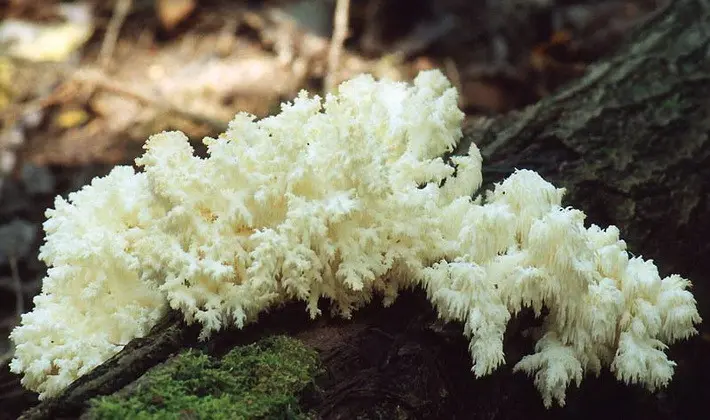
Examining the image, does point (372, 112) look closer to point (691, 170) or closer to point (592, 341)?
point (592, 341)

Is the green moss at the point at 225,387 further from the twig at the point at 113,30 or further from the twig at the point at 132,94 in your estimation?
the twig at the point at 113,30

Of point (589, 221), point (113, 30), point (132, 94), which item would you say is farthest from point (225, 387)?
point (113, 30)

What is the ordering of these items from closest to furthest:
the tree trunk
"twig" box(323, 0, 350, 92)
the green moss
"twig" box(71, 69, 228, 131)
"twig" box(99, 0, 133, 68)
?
the green moss, the tree trunk, "twig" box(71, 69, 228, 131), "twig" box(323, 0, 350, 92), "twig" box(99, 0, 133, 68)

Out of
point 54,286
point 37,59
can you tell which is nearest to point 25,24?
point 37,59

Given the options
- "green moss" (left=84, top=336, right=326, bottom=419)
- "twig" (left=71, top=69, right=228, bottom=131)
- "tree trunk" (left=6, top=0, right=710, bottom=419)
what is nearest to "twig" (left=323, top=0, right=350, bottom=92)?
"twig" (left=71, top=69, right=228, bottom=131)

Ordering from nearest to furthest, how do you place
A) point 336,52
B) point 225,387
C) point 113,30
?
point 225,387, point 336,52, point 113,30

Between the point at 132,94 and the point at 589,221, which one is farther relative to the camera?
the point at 132,94

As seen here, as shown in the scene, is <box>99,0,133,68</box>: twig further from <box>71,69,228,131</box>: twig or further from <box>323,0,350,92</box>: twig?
<box>323,0,350,92</box>: twig

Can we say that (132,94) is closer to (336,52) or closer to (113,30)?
(113,30)
